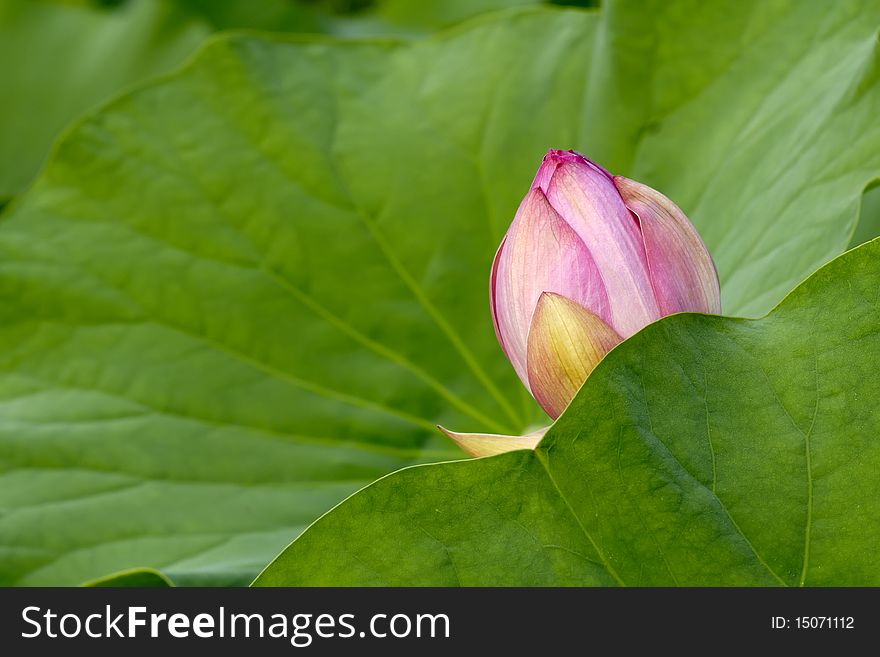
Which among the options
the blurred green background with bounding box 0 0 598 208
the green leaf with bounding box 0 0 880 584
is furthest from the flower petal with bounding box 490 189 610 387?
the blurred green background with bounding box 0 0 598 208

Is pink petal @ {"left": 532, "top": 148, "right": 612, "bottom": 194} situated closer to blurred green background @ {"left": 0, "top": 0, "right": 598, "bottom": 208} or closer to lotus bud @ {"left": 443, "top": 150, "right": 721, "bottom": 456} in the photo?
lotus bud @ {"left": 443, "top": 150, "right": 721, "bottom": 456}

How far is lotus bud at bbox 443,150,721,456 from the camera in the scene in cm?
65

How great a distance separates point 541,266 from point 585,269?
30mm

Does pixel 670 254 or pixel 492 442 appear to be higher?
Answer: pixel 670 254

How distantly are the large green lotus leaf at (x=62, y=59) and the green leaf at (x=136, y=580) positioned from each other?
115cm

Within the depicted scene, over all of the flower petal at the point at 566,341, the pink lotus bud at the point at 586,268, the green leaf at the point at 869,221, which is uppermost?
the green leaf at the point at 869,221

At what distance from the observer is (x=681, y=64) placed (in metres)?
1.06

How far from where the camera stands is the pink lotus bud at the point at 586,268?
651 millimetres

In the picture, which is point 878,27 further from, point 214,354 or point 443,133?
point 214,354

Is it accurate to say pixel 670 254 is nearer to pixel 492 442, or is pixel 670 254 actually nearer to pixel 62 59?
pixel 492 442

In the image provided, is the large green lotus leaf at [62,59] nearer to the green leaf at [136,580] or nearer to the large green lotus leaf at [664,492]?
the green leaf at [136,580]

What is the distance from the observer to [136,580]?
0.81 meters

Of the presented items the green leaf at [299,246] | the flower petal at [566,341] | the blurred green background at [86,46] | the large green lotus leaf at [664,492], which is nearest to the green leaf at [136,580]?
the green leaf at [299,246]

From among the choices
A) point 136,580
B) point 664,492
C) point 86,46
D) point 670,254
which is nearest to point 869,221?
point 670,254
